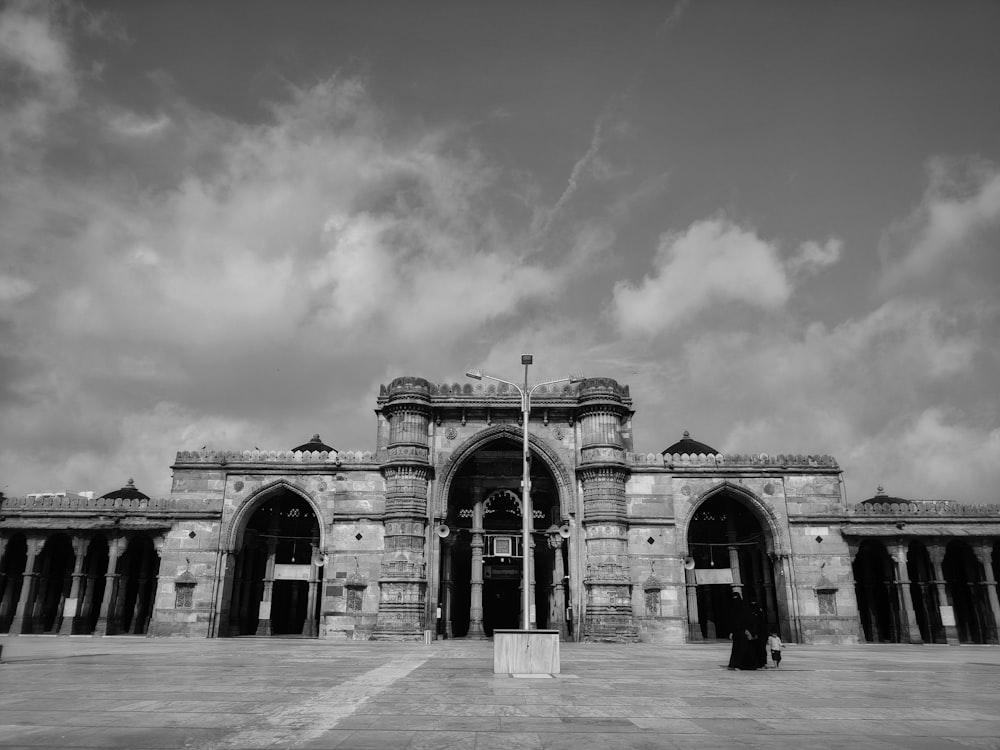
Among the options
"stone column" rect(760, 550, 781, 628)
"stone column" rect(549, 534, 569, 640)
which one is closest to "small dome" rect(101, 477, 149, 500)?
"stone column" rect(549, 534, 569, 640)

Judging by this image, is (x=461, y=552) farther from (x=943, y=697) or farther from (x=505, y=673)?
(x=943, y=697)

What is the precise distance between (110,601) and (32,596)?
4.53m

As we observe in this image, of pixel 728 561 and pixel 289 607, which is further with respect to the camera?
pixel 289 607

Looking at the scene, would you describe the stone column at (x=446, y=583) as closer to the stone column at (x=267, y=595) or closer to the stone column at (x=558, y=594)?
the stone column at (x=558, y=594)

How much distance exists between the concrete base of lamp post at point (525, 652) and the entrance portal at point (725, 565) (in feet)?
75.2

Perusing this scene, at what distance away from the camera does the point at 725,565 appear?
44.3 m

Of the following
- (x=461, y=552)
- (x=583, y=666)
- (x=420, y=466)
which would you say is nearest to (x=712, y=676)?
(x=583, y=666)

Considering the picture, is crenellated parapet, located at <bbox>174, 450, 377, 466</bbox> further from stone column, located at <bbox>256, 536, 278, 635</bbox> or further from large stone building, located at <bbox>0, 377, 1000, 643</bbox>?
stone column, located at <bbox>256, 536, 278, 635</bbox>

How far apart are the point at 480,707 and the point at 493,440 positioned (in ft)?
92.0

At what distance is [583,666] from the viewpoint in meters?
19.2

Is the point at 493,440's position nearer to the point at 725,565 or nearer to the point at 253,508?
the point at 253,508

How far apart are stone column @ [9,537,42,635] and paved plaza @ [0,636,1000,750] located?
868 inches

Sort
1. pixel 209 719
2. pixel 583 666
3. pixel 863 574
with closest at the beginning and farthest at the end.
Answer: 1. pixel 209 719
2. pixel 583 666
3. pixel 863 574

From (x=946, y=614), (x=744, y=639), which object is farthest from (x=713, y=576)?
(x=744, y=639)
